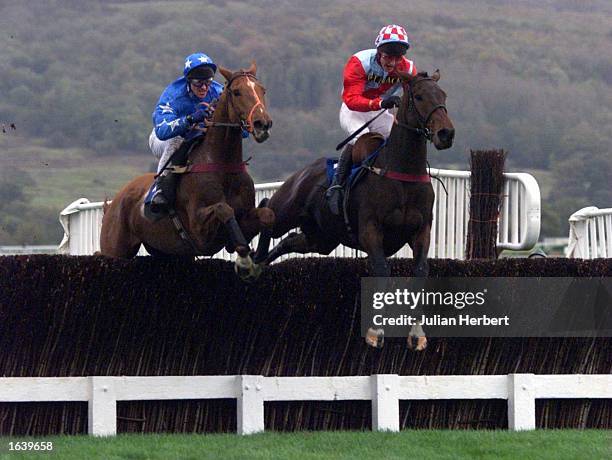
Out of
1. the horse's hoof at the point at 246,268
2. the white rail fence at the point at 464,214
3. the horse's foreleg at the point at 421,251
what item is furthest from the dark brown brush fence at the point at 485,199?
the horse's hoof at the point at 246,268

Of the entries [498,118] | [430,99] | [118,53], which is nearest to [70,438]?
[430,99]

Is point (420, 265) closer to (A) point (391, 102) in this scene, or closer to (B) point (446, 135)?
(B) point (446, 135)

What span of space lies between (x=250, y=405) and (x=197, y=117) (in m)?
2.09

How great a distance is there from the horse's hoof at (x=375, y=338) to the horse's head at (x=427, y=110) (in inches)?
48.1

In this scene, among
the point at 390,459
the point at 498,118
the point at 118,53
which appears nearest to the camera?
the point at 390,459

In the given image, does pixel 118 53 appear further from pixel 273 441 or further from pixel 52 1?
Answer: pixel 273 441

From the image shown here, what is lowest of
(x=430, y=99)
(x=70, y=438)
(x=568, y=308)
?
(x=70, y=438)

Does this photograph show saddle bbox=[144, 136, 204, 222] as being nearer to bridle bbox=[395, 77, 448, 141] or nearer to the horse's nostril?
bridle bbox=[395, 77, 448, 141]

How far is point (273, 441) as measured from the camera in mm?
7551

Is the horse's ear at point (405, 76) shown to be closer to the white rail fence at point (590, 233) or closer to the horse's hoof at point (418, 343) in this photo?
the horse's hoof at point (418, 343)

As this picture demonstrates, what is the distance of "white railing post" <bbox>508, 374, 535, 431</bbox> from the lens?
829 centimetres

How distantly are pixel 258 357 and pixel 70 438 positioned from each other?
137cm

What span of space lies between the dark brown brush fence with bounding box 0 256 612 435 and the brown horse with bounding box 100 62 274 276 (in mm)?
292

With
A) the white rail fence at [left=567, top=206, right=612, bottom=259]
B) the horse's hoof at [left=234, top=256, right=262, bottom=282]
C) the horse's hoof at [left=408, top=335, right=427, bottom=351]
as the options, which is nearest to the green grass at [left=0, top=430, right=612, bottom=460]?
the horse's hoof at [left=408, top=335, right=427, bottom=351]
